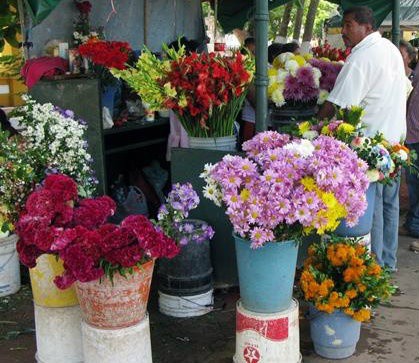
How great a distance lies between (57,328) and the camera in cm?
328

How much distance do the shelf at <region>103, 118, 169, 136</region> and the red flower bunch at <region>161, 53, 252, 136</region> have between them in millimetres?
1273

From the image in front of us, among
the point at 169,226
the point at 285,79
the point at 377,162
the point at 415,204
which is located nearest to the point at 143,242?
the point at 169,226

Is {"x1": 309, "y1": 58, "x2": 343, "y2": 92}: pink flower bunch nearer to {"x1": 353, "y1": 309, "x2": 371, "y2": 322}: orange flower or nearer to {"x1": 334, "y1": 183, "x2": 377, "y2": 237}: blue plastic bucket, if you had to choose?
{"x1": 334, "y1": 183, "x2": 377, "y2": 237}: blue plastic bucket

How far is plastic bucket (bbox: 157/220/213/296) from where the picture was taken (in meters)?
4.10

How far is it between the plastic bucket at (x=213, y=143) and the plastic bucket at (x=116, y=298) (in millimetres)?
1372

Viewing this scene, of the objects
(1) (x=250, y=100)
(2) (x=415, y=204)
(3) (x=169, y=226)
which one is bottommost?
(2) (x=415, y=204)

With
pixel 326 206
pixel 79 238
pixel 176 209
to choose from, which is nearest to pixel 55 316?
pixel 79 238

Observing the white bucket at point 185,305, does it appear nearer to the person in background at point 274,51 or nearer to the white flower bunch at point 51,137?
the white flower bunch at point 51,137

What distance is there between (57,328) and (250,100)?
8.04 feet

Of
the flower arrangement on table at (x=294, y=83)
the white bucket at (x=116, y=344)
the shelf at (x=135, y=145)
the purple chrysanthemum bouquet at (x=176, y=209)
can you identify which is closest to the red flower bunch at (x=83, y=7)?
the shelf at (x=135, y=145)

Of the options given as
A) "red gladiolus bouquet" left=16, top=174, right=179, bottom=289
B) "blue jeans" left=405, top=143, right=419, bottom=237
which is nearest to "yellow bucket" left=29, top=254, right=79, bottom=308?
"red gladiolus bouquet" left=16, top=174, right=179, bottom=289

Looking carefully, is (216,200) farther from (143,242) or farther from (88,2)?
(88,2)

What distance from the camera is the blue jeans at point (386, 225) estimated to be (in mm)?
4435

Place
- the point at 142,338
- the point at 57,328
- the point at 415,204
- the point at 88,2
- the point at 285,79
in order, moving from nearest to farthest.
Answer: the point at 142,338, the point at 57,328, the point at 285,79, the point at 88,2, the point at 415,204
